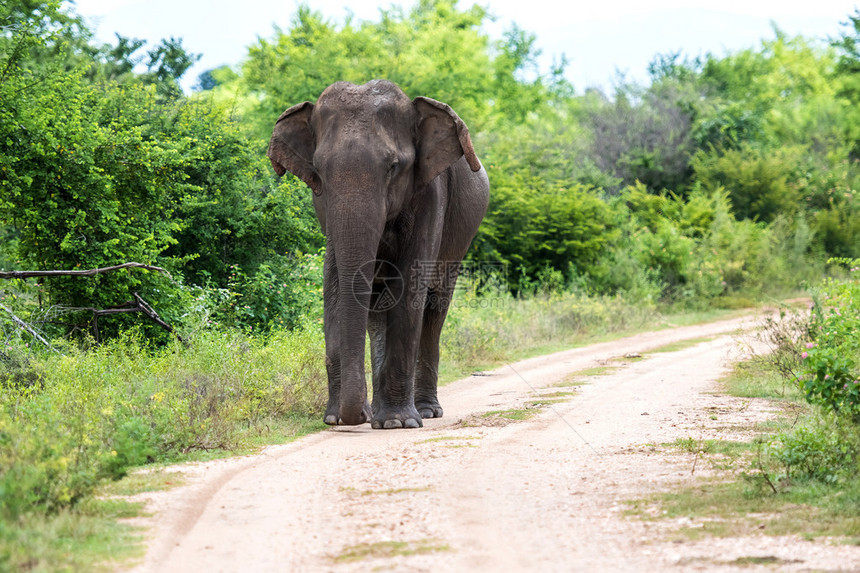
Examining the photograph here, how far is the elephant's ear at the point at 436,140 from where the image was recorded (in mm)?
9875

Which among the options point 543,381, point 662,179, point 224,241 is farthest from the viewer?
point 662,179

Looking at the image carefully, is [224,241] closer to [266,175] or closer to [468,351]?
[266,175]

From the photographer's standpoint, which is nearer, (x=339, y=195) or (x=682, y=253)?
(x=339, y=195)

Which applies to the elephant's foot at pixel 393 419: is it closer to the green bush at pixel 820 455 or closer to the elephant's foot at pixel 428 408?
the elephant's foot at pixel 428 408

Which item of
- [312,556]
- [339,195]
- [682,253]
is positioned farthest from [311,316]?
[682,253]

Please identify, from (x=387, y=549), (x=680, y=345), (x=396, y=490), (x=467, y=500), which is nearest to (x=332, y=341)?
(x=396, y=490)

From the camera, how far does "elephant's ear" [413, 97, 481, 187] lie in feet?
32.4

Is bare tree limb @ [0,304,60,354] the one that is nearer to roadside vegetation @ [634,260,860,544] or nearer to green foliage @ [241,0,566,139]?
roadside vegetation @ [634,260,860,544]

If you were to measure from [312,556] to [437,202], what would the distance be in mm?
5655

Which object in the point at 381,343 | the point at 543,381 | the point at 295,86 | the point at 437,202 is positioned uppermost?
the point at 295,86

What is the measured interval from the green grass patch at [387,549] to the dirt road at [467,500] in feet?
0.04

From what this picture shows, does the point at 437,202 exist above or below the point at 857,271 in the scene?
above

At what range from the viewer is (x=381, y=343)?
10.6 m

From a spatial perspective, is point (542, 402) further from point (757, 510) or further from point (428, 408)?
point (757, 510)
